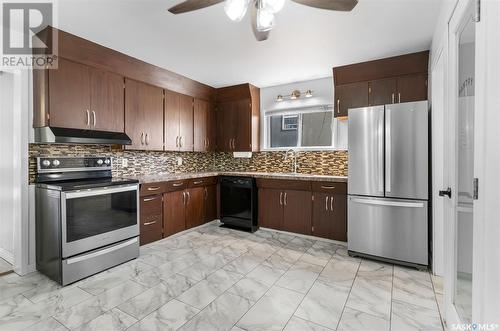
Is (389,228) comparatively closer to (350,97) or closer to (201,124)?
(350,97)

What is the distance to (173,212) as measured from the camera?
3.76 meters

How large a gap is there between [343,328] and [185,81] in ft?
13.0

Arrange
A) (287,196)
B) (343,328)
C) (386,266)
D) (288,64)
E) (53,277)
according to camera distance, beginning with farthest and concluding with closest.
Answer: (287,196) → (288,64) → (386,266) → (53,277) → (343,328)

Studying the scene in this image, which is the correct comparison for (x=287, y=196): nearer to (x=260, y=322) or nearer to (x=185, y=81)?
(x=260, y=322)

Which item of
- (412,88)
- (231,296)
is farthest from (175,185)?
(412,88)

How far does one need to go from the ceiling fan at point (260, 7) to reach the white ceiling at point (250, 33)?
57cm

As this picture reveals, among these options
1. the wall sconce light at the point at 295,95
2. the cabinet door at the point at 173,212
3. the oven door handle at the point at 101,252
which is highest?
the wall sconce light at the point at 295,95

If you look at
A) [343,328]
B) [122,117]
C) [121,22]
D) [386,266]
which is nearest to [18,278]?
[122,117]

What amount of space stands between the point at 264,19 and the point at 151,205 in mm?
2740

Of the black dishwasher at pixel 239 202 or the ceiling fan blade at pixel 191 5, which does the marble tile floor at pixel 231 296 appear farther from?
the ceiling fan blade at pixel 191 5

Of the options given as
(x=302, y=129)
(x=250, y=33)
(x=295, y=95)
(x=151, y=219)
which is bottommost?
(x=151, y=219)

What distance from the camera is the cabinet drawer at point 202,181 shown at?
13.3 ft

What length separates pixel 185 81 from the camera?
421 cm

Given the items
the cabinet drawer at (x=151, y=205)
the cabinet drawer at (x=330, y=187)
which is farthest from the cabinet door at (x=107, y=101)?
the cabinet drawer at (x=330, y=187)
